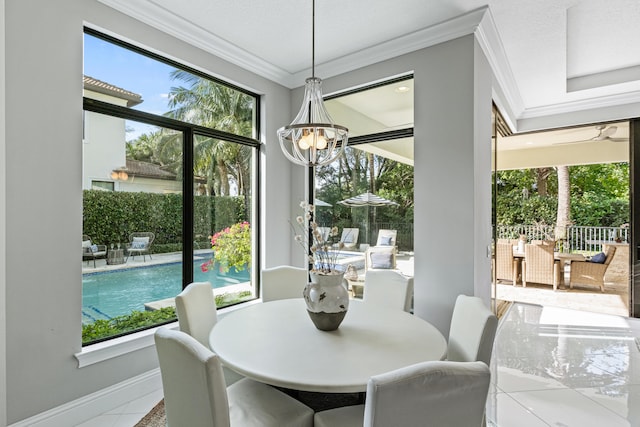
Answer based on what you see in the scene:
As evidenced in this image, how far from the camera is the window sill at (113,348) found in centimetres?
225

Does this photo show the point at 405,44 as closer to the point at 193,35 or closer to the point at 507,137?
the point at 193,35

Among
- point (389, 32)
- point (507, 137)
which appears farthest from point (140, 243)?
point (507, 137)

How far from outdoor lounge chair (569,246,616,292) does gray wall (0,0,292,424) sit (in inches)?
268

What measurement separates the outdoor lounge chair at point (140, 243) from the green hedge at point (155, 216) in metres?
0.04

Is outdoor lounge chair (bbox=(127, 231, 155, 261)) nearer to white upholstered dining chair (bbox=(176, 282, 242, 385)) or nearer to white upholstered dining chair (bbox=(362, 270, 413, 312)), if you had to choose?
white upholstered dining chair (bbox=(176, 282, 242, 385))

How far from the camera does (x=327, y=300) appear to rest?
184cm

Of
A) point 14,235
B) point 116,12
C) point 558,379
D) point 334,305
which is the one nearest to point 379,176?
point 334,305

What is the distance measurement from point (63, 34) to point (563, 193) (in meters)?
10.6

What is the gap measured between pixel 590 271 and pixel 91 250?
7.07 metres

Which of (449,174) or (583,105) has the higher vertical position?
(583,105)

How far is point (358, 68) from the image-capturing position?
344cm

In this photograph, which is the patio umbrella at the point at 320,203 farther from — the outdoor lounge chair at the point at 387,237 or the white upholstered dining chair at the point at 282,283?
the white upholstered dining chair at the point at 282,283

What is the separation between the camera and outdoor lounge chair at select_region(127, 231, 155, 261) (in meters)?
2.67

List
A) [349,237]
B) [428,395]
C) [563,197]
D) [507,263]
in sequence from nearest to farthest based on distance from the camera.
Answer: [428,395], [349,237], [507,263], [563,197]
